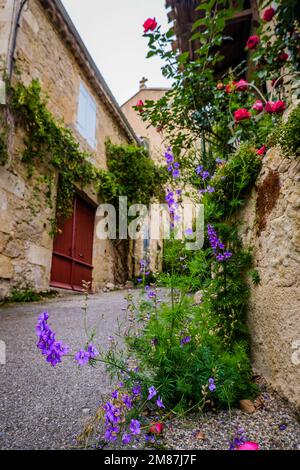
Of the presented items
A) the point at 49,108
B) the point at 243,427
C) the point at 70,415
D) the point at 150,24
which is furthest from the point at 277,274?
the point at 49,108

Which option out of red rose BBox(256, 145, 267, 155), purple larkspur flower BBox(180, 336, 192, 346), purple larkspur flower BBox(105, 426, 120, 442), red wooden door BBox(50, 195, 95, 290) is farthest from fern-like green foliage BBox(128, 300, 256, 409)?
red wooden door BBox(50, 195, 95, 290)

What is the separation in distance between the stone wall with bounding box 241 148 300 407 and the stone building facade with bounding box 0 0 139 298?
3868 millimetres

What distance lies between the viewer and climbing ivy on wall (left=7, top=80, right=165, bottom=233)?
500cm

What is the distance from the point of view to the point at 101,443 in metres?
1.19

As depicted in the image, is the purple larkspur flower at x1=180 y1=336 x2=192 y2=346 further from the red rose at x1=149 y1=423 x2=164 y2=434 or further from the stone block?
the stone block

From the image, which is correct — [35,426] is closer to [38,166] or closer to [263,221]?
[263,221]

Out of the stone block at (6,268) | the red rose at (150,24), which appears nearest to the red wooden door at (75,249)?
the stone block at (6,268)

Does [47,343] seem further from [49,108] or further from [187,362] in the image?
[49,108]

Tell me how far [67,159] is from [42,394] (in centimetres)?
520

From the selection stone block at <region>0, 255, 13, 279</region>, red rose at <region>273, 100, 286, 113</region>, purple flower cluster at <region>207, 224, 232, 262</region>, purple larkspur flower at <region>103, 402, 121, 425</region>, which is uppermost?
red rose at <region>273, 100, 286, 113</region>

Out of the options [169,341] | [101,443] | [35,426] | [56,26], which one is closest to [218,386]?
[169,341]

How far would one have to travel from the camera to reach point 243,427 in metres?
1.25

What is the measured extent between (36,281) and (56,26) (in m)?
5.55

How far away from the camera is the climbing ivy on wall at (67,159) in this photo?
5.00 meters
